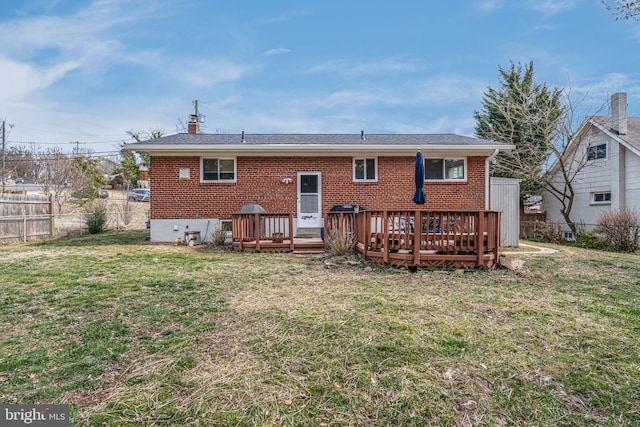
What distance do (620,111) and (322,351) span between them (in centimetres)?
1726

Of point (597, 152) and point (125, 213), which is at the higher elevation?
point (597, 152)

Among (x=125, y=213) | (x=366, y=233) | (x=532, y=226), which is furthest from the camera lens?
(x=125, y=213)

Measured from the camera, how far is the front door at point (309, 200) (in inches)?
448

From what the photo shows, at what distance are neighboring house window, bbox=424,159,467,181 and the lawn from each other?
6620mm

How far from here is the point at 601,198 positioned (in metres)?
14.5

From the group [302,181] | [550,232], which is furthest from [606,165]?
[302,181]

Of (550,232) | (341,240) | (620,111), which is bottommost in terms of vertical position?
(550,232)

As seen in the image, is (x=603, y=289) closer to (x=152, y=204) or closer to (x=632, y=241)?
(x=632, y=241)

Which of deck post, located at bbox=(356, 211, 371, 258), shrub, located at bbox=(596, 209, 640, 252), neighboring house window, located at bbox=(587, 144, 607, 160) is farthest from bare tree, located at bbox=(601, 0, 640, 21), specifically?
neighboring house window, located at bbox=(587, 144, 607, 160)

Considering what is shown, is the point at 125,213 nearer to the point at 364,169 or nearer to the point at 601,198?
the point at 364,169

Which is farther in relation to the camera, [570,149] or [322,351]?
[570,149]

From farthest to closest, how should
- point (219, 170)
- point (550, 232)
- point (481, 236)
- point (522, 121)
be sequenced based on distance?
Answer: 1. point (522, 121)
2. point (550, 232)
3. point (219, 170)
4. point (481, 236)

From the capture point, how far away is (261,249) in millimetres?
8820

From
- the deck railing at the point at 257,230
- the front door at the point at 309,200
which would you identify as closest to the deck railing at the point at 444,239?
the deck railing at the point at 257,230
